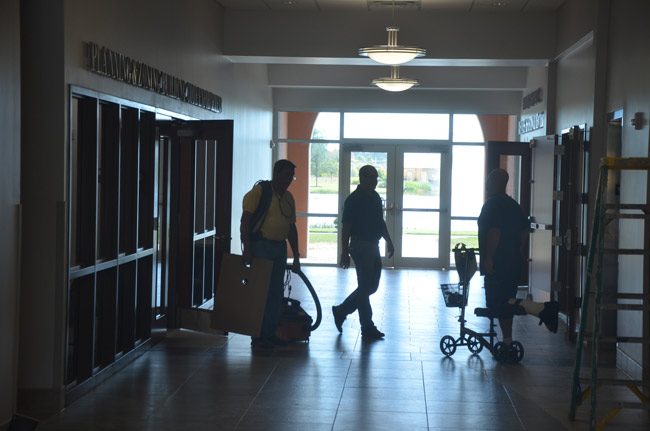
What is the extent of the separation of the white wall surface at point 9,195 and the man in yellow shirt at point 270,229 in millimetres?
3090

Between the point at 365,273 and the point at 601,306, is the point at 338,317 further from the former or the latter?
the point at 601,306

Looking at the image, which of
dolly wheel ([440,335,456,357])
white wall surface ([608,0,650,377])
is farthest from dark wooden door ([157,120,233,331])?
white wall surface ([608,0,650,377])

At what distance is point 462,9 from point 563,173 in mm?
2589

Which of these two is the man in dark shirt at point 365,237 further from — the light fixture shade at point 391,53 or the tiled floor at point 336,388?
the light fixture shade at point 391,53

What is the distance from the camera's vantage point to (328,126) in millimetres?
18438

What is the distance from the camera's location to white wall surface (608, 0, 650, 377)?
7.69 metres

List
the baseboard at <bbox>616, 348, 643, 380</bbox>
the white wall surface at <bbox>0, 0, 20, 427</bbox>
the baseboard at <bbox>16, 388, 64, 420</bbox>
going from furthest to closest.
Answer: the baseboard at <bbox>616, 348, 643, 380</bbox> → the baseboard at <bbox>16, 388, 64, 420</bbox> → the white wall surface at <bbox>0, 0, 20, 427</bbox>

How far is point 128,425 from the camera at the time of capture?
604cm

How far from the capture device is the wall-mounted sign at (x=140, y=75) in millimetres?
6938

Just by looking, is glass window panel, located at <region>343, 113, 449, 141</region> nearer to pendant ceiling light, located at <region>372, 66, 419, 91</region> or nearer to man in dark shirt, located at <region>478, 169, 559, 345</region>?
pendant ceiling light, located at <region>372, 66, 419, 91</region>

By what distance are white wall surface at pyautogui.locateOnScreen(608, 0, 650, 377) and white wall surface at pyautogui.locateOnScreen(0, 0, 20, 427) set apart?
4.57 metres

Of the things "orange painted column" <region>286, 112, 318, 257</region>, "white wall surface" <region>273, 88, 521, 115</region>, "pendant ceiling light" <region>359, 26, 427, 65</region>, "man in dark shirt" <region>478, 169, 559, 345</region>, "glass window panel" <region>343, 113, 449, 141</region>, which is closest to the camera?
"man in dark shirt" <region>478, 169, 559, 345</region>

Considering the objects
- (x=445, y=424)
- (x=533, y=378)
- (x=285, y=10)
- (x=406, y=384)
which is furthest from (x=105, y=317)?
(x=285, y=10)

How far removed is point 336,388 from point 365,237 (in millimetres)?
2543
